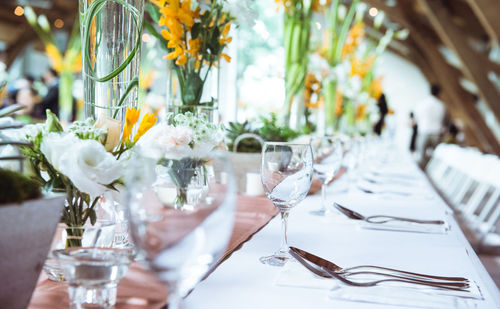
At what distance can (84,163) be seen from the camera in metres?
0.60

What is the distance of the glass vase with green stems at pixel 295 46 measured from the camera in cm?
248

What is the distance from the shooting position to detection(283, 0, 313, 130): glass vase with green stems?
2.48m

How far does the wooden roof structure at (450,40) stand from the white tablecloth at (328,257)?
3.32 metres

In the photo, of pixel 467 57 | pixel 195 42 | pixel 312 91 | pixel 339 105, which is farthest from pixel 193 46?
pixel 467 57

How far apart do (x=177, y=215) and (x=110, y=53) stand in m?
0.58

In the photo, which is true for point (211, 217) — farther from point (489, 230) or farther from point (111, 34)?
point (489, 230)

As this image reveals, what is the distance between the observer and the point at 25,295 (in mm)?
512

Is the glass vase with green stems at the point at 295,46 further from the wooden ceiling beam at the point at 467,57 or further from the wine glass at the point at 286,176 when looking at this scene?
the wooden ceiling beam at the point at 467,57

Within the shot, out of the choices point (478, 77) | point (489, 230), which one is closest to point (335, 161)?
point (489, 230)

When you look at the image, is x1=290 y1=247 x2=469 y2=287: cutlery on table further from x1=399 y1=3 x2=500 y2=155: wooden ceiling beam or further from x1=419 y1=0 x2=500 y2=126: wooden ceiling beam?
x1=399 y1=3 x2=500 y2=155: wooden ceiling beam

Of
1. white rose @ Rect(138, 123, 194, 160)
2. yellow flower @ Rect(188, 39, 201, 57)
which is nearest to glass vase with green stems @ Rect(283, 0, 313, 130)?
yellow flower @ Rect(188, 39, 201, 57)

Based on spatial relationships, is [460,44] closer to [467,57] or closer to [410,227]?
[467,57]

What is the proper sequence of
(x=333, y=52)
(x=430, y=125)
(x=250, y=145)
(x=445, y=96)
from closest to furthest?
(x=250, y=145) → (x=333, y=52) → (x=430, y=125) → (x=445, y=96)

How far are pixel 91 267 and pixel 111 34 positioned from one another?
0.57 meters
